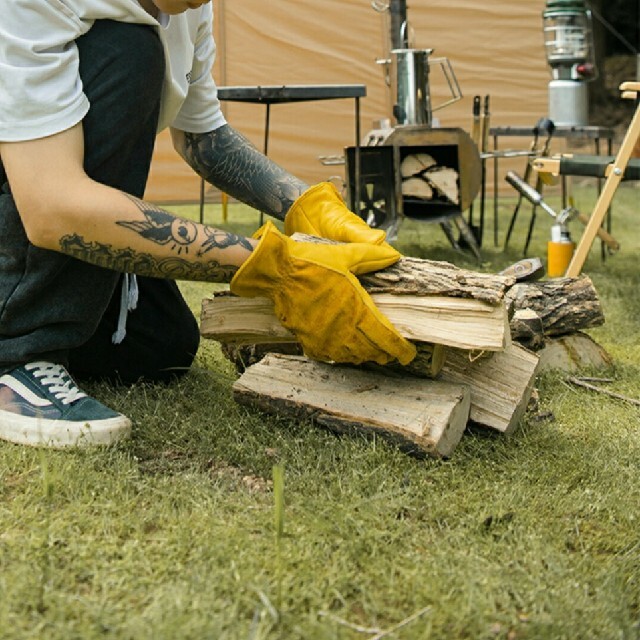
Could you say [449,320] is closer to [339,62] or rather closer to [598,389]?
[598,389]

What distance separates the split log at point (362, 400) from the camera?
74.5 inches

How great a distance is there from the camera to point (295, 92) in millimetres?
4281

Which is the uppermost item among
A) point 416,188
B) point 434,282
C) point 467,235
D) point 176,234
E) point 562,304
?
point 176,234

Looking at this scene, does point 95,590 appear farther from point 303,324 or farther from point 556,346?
point 556,346

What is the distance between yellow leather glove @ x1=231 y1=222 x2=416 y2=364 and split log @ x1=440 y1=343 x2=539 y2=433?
0.62 feet

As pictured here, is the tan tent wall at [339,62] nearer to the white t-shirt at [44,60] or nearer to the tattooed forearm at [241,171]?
the tattooed forearm at [241,171]

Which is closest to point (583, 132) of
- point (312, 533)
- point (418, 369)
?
point (418, 369)

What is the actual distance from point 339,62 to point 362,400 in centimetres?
590

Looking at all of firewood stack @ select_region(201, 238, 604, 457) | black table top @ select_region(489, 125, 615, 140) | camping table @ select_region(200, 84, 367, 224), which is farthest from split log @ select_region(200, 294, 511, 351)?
black table top @ select_region(489, 125, 615, 140)

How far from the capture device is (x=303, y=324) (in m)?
1.93

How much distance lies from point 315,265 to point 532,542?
2.14 feet

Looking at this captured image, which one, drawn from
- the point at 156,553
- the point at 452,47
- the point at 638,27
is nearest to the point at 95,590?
the point at 156,553

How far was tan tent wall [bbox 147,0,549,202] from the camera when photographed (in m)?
7.26

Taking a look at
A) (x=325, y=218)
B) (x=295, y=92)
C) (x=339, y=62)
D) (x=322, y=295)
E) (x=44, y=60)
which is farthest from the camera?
(x=339, y=62)
